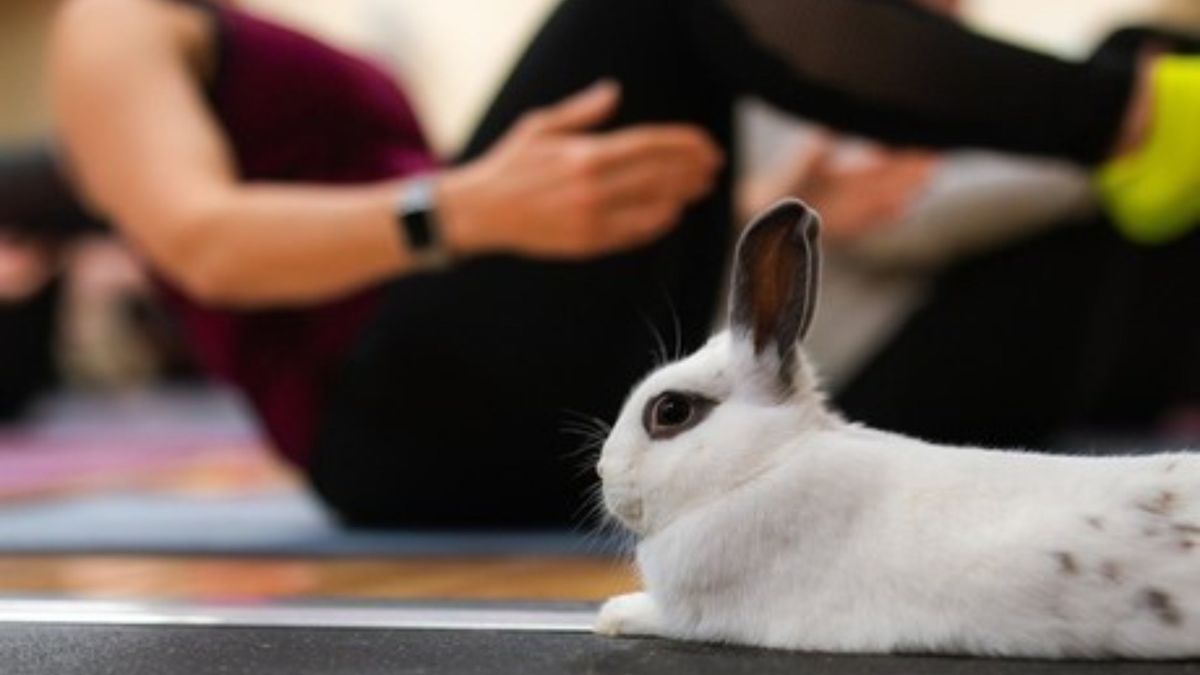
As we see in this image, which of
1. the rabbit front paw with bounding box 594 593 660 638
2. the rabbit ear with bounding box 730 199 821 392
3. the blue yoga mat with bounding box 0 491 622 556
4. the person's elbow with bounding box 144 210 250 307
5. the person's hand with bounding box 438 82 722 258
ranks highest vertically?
the rabbit ear with bounding box 730 199 821 392

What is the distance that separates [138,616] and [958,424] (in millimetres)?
737

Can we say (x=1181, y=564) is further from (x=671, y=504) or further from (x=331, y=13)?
(x=331, y=13)

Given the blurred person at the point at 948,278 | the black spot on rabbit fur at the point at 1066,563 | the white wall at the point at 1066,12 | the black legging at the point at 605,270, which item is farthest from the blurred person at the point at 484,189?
the white wall at the point at 1066,12

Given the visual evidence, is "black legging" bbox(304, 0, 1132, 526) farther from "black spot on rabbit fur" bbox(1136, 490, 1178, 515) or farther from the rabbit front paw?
"black spot on rabbit fur" bbox(1136, 490, 1178, 515)

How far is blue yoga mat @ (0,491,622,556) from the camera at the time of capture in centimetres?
120

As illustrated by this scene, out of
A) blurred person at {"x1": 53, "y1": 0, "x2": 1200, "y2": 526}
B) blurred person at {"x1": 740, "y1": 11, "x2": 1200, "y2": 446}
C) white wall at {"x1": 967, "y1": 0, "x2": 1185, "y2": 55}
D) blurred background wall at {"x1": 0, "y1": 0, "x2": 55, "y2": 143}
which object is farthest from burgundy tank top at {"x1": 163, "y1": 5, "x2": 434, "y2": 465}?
blurred background wall at {"x1": 0, "y1": 0, "x2": 55, "y2": 143}

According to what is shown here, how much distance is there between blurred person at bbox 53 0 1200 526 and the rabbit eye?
30 centimetres

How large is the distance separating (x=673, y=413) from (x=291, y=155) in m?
0.66

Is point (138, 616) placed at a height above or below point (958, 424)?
above

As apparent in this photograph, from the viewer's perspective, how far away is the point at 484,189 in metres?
1.08

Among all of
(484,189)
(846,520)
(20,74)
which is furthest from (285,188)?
(20,74)

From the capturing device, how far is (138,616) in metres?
0.81

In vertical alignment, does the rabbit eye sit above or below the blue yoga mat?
above

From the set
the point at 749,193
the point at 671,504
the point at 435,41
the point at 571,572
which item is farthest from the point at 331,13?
the point at 671,504
